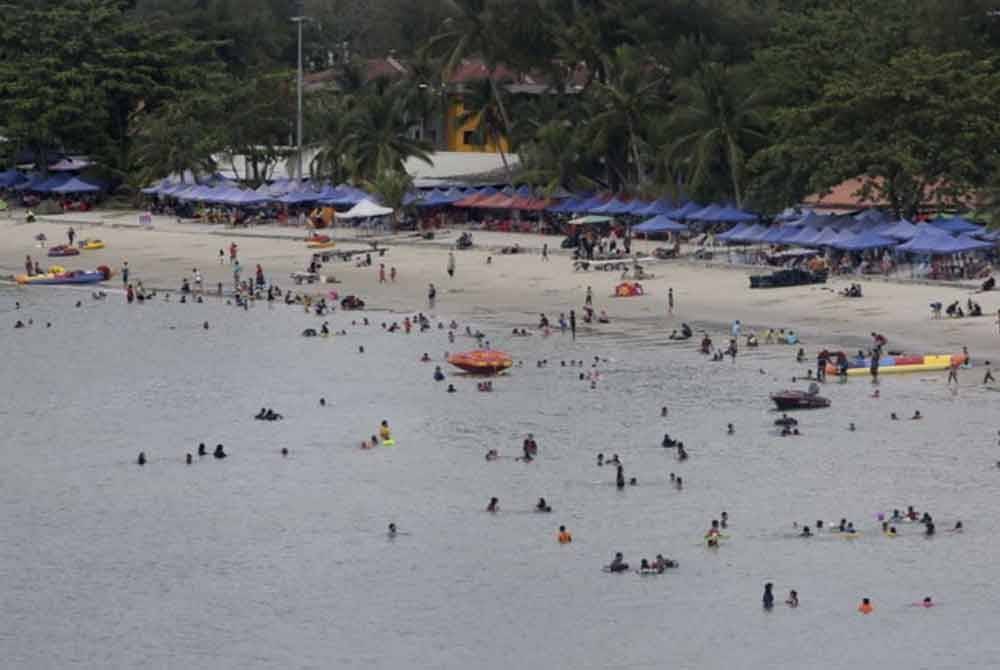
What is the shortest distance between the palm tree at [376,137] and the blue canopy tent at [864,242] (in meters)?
33.9

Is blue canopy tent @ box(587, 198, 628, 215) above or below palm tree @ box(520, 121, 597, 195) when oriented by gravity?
below

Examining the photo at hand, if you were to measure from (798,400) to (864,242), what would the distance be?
82.5 ft

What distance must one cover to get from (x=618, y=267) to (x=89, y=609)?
173 ft

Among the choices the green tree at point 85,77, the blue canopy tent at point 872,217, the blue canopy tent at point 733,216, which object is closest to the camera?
the blue canopy tent at point 872,217

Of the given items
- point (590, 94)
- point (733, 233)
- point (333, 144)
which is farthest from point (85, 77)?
point (733, 233)

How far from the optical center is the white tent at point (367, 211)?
12000cm

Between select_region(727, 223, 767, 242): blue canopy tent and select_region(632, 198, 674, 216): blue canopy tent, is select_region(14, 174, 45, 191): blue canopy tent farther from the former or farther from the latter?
select_region(727, 223, 767, 242): blue canopy tent

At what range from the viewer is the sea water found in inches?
2031

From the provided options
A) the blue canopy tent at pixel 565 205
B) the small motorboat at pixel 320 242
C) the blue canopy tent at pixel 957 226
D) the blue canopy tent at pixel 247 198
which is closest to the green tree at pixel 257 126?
the blue canopy tent at pixel 247 198

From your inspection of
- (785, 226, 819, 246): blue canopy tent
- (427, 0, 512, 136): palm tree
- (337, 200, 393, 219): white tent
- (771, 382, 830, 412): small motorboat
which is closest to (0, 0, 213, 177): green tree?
(427, 0, 512, 136): palm tree

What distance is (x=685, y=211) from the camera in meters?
111

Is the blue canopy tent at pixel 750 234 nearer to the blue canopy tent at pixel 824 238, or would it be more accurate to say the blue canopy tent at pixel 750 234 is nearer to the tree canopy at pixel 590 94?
the tree canopy at pixel 590 94

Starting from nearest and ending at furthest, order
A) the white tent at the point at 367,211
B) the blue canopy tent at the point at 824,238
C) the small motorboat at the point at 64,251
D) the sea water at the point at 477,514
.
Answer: the sea water at the point at 477,514
the blue canopy tent at the point at 824,238
the small motorboat at the point at 64,251
the white tent at the point at 367,211

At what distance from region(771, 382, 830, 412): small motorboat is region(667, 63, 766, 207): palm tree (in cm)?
3524
